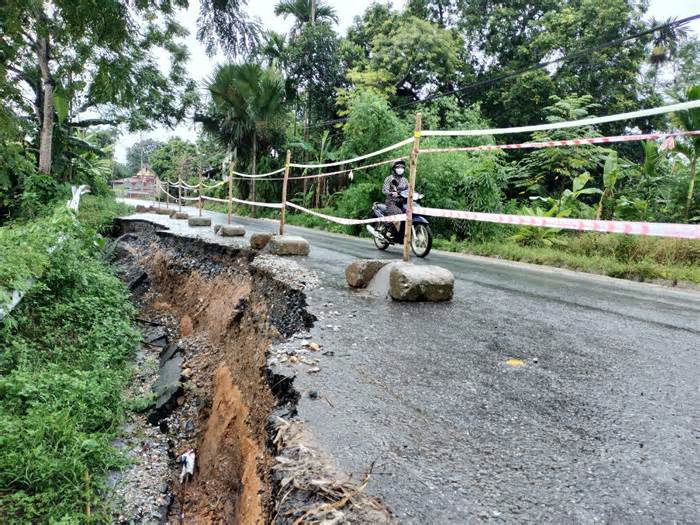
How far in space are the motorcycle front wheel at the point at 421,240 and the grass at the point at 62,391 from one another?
4.14m

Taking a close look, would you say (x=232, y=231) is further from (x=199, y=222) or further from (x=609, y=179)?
(x=609, y=179)

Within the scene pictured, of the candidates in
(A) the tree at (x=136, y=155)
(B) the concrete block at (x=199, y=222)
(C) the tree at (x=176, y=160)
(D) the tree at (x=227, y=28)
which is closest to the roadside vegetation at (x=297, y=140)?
(D) the tree at (x=227, y=28)

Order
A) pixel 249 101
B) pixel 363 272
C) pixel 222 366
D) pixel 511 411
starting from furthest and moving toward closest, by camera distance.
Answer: pixel 249 101 < pixel 363 272 < pixel 222 366 < pixel 511 411

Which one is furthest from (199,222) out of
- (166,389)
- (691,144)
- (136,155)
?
(136,155)

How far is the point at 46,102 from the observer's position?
1147 cm

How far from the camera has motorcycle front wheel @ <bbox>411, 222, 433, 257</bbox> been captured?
22.0ft

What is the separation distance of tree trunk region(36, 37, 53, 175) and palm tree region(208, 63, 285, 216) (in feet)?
23.1

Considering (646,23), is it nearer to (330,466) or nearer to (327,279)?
(327,279)

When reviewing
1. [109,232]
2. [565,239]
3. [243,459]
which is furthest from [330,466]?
[109,232]

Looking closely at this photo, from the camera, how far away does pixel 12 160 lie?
31.5ft

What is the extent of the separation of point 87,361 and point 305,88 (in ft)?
54.5

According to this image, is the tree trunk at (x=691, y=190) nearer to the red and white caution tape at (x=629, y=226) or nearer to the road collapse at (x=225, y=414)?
the red and white caution tape at (x=629, y=226)

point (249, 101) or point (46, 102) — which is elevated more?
point (249, 101)

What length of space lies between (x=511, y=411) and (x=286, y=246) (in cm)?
452
